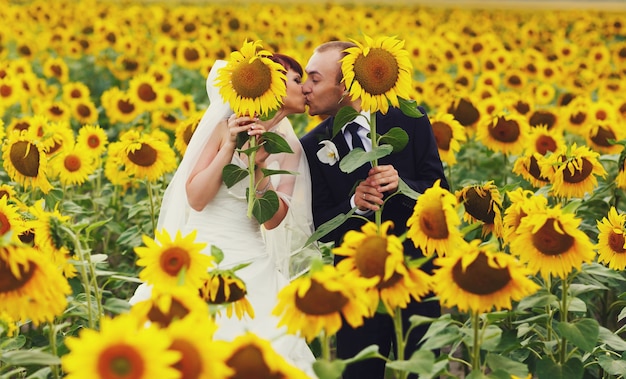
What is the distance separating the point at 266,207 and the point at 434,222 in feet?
2.89

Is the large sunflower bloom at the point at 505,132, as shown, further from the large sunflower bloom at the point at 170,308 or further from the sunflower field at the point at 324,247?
the large sunflower bloom at the point at 170,308

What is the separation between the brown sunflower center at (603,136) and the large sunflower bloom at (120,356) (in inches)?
162

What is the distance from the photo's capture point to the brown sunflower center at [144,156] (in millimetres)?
4328

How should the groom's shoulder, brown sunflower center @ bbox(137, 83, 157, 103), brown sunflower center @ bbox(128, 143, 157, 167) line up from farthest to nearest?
brown sunflower center @ bbox(137, 83, 157, 103), brown sunflower center @ bbox(128, 143, 157, 167), the groom's shoulder

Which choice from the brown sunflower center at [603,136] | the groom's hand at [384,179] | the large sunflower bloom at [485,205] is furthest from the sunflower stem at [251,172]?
the brown sunflower center at [603,136]

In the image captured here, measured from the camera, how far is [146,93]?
654 centimetres

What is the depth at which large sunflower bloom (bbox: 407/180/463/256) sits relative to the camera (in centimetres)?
243

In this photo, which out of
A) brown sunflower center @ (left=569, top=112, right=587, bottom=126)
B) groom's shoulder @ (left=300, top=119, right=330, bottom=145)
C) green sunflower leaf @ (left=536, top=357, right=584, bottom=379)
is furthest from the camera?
brown sunflower center @ (left=569, top=112, right=587, bottom=126)

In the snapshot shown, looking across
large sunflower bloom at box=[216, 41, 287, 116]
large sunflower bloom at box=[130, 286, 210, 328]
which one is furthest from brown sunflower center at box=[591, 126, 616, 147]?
large sunflower bloom at box=[130, 286, 210, 328]

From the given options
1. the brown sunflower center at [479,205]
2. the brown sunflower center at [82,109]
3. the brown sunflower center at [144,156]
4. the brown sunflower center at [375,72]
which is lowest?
the brown sunflower center at [82,109]

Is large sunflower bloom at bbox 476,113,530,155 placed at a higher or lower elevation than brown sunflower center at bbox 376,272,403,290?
lower

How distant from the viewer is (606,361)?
9.56ft

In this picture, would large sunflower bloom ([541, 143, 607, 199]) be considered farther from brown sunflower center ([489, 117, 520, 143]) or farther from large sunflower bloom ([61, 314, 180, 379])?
large sunflower bloom ([61, 314, 180, 379])

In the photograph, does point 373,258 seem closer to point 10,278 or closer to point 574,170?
point 10,278
